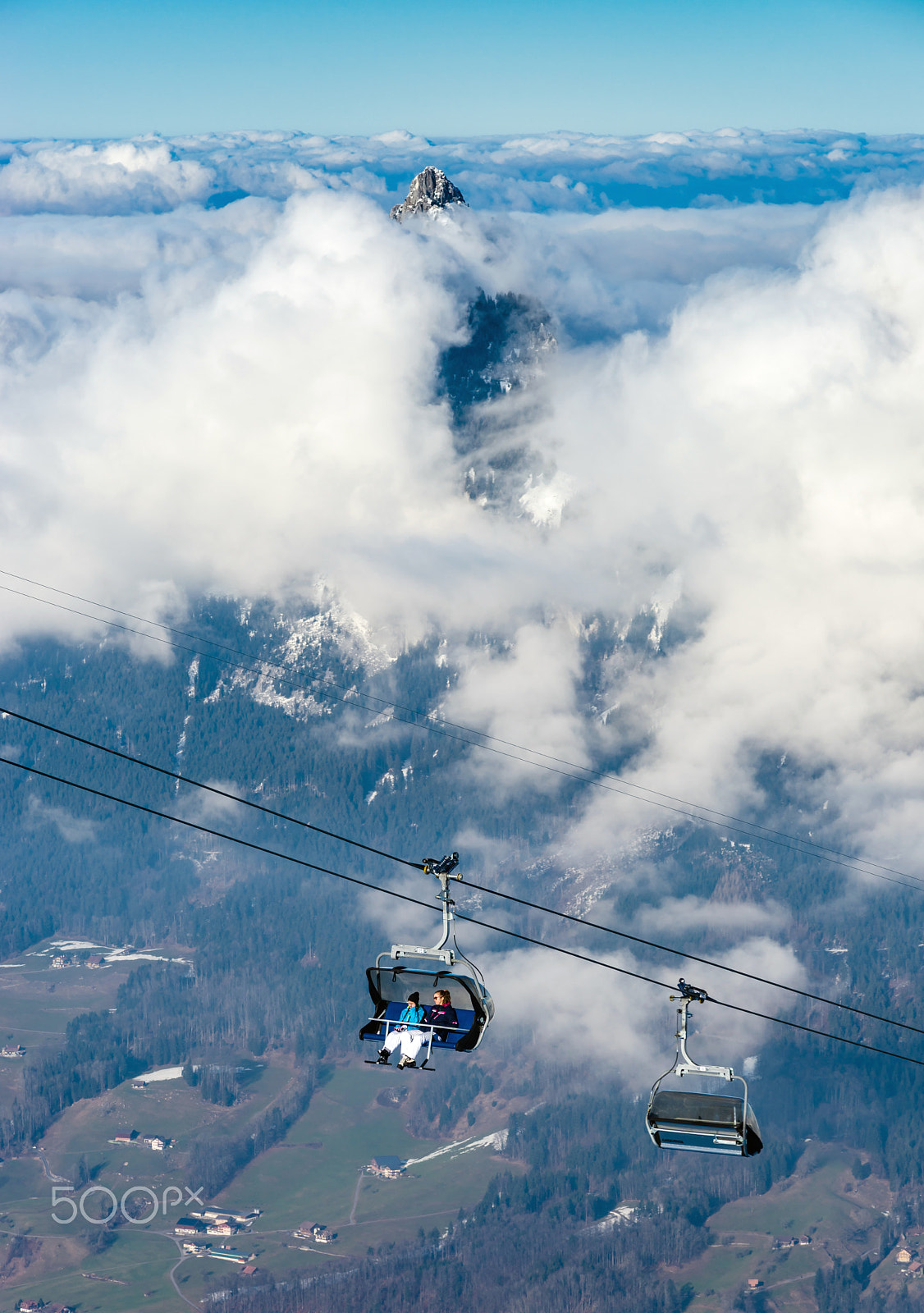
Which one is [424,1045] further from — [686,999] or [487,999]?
[686,999]

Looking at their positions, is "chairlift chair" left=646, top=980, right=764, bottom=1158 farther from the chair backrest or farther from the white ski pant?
the white ski pant

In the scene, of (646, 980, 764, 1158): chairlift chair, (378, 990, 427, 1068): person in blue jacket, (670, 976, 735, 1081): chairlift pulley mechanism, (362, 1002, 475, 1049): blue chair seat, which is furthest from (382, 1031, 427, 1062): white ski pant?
(670, 976, 735, 1081): chairlift pulley mechanism

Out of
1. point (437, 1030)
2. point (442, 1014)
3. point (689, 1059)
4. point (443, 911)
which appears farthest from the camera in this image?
point (442, 1014)

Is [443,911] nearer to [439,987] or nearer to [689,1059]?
[689,1059]

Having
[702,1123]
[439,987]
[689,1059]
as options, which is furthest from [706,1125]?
[439,987]

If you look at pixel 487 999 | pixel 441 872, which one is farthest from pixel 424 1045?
pixel 441 872

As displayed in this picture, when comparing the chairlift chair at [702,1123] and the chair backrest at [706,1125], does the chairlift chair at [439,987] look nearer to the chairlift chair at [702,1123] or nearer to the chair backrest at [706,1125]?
the chairlift chair at [702,1123]
